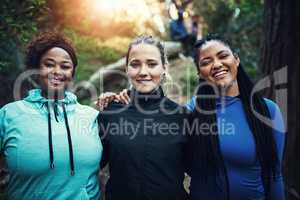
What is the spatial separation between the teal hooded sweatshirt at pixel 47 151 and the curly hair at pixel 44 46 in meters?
0.33

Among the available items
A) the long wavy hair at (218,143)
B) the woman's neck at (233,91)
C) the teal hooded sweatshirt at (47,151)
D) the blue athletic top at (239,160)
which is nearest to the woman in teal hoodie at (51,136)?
the teal hooded sweatshirt at (47,151)

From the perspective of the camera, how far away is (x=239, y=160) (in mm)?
3117

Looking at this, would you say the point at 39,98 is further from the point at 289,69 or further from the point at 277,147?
the point at 289,69

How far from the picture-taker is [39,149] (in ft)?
9.40

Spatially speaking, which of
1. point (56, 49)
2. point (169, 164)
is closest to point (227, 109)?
point (169, 164)

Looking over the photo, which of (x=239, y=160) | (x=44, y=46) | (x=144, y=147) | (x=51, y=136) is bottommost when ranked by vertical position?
(x=239, y=160)

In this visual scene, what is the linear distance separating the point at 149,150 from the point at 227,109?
2.89 feet

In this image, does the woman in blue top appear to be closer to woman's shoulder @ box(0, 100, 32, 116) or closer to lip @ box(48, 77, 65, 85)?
lip @ box(48, 77, 65, 85)

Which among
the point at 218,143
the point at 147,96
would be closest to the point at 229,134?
the point at 218,143

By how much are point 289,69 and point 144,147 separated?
8.64ft

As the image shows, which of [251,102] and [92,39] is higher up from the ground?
[92,39]

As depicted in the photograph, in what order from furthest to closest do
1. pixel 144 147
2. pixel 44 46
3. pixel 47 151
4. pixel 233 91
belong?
pixel 233 91 < pixel 44 46 < pixel 144 147 < pixel 47 151

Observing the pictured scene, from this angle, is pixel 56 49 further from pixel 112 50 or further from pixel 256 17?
pixel 256 17

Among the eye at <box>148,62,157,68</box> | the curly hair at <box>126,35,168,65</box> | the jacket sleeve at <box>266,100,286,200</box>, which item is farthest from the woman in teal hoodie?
the jacket sleeve at <box>266,100,286,200</box>
